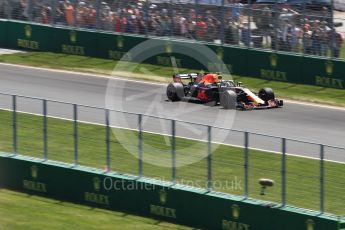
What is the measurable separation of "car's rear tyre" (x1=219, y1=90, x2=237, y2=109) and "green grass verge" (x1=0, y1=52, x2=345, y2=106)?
282cm

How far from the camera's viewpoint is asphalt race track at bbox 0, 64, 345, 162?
868 inches

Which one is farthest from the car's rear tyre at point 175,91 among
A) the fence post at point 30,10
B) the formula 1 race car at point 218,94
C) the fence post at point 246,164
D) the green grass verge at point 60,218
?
the fence post at point 246,164

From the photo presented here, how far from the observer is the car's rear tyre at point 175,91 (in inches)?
1174

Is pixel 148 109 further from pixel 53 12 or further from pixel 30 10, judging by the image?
pixel 30 10

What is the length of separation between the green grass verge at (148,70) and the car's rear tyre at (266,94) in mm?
1699

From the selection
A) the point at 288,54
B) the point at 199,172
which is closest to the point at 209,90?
the point at 288,54

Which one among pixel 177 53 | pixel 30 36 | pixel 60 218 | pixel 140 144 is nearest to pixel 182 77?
pixel 177 53

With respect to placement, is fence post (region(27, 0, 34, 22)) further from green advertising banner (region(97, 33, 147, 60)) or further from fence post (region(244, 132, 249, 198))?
fence post (region(244, 132, 249, 198))

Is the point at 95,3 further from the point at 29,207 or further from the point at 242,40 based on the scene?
the point at 29,207

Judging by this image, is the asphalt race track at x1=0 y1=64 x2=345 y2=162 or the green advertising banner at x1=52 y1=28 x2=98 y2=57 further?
the green advertising banner at x1=52 y1=28 x2=98 y2=57

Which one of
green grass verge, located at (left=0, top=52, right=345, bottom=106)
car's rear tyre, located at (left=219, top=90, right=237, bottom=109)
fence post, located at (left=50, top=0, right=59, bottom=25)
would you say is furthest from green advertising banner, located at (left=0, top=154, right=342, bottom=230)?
fence post, located at (left=50, top=0, right=59, bottom=25)

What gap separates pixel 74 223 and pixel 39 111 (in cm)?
343

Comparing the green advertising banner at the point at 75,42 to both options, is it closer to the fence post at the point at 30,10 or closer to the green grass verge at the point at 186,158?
the fence post at the point at 30,10

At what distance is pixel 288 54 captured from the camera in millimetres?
32562
